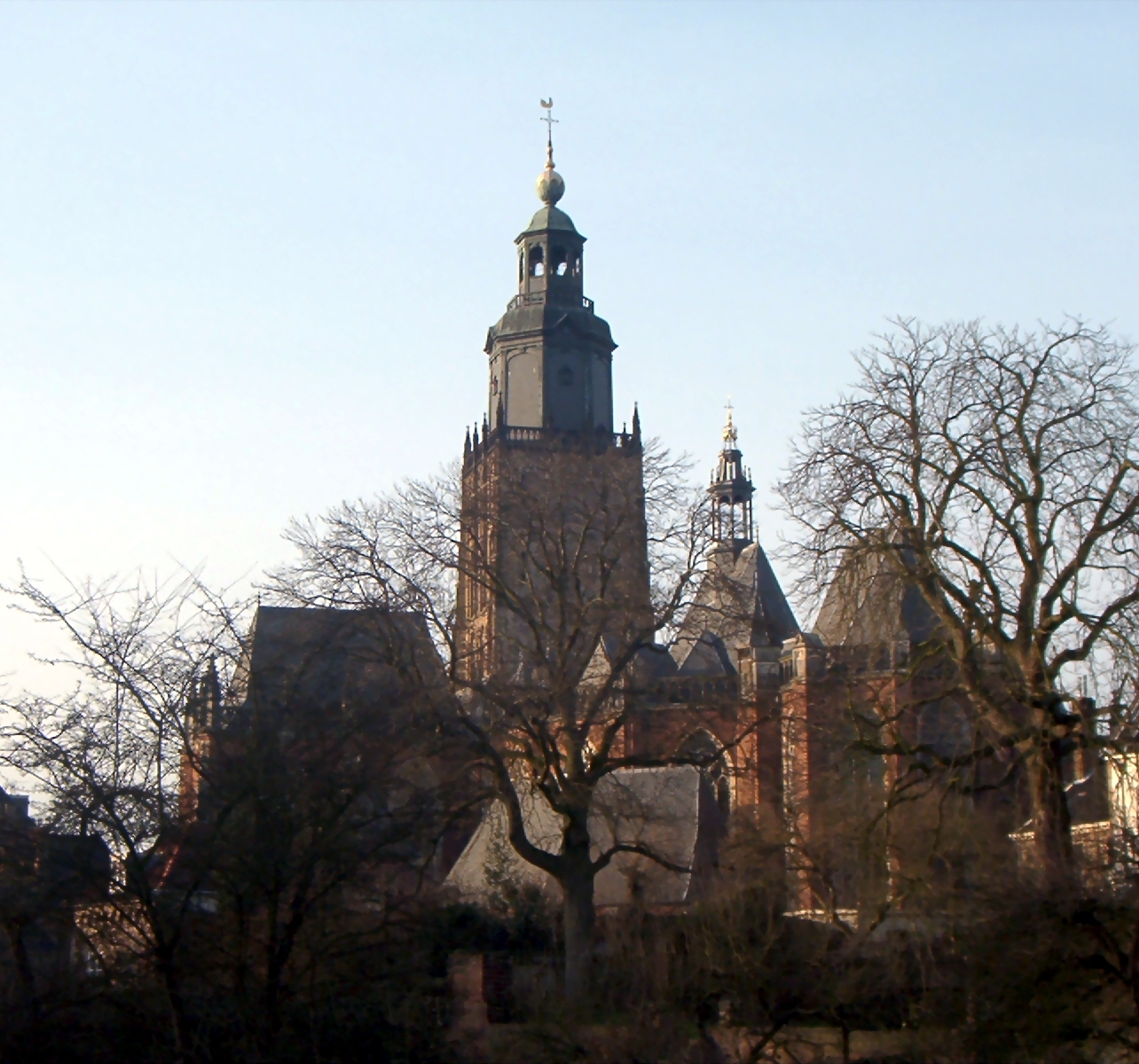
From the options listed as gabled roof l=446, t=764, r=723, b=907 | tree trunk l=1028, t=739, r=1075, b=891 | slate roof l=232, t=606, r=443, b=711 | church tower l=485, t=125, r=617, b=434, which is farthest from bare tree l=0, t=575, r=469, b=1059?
church tower l=485, t=125, r=617, b=434

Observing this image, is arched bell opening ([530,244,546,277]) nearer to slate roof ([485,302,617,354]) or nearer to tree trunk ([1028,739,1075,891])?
slate roof ([485,302,617,354])

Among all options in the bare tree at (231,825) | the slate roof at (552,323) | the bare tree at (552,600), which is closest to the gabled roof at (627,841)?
the bare tree at (552,600)

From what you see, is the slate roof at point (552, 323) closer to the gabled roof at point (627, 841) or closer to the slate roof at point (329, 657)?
the gabled roof at point (627, 841)

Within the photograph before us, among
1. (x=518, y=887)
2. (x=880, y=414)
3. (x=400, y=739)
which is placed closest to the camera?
(x=400, y=739)

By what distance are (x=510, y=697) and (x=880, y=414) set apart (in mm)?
7925

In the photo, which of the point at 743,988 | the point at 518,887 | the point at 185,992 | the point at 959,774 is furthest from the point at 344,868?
the point at 518,887

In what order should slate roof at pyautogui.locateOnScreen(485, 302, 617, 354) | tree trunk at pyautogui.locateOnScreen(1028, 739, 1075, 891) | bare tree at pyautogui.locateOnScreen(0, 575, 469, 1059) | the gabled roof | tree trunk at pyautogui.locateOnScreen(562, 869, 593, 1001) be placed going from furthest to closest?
slate roof at pyautogui.locateOnScreen(485, 302, 617, 354) → the gabled roof → tree trunk at pyautogui.locateOnScreen(562, 869, 593, 1001) → tree trunk at pyautogui.locateOnScreen(1028, 739, 1075, 891) → bare tree at pyautogui.locateOnScreen(0, 575, 469, 1059)

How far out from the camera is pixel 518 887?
31.3 metres

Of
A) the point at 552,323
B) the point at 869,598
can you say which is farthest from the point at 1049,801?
the point at 552,323

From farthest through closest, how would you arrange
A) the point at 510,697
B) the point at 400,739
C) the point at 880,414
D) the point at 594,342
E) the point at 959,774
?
the point at 594,342, the point at 510,697, the point at 880,414, the point at 959,774, the point at 400,739

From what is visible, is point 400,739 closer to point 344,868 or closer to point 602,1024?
point 344,868

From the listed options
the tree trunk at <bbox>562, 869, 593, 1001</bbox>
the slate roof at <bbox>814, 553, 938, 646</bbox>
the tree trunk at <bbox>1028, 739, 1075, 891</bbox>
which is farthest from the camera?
the tree trunk at <bbox>562, 869, 593, 1001</bbox>

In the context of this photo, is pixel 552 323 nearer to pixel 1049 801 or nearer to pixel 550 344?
pixel 550 344

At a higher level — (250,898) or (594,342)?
(594,342)
